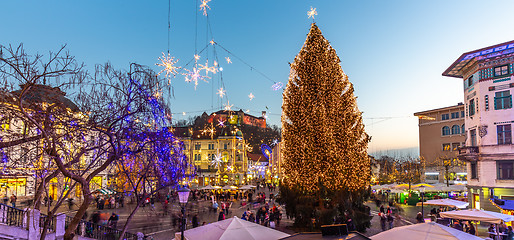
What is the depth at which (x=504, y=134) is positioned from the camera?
29.5 metres

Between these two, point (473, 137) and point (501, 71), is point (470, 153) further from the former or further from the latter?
point (501, 71)

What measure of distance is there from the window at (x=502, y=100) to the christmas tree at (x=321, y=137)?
1508cm

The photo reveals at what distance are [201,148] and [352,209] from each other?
6717 cm

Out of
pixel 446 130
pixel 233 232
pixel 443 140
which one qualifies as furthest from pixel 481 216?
pixel 443 140

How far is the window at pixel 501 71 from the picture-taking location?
95.5ft

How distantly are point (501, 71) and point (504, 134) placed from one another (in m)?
5.08

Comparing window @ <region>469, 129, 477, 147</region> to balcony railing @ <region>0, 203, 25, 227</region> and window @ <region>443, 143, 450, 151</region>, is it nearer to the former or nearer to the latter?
window @ <region>443, 143, 450, 151</region>

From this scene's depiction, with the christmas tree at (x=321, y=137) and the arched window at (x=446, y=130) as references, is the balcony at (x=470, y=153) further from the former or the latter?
the arched window at (x=446, y=130)

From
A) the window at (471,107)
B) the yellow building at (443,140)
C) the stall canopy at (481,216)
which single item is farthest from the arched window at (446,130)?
the stall canopy at (481,216)

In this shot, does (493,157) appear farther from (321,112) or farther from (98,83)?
(98,83)

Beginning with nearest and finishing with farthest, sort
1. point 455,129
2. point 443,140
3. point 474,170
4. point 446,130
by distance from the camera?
point 474,170 → point 455,129 → point 446,130 → point 443,140

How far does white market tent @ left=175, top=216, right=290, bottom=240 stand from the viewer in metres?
11.1

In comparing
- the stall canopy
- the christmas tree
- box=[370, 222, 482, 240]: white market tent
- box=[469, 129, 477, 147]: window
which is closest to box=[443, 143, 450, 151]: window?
box=[469, 129, 477, 147]: window

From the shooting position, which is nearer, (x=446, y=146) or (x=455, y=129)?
(x=455, y=129)
